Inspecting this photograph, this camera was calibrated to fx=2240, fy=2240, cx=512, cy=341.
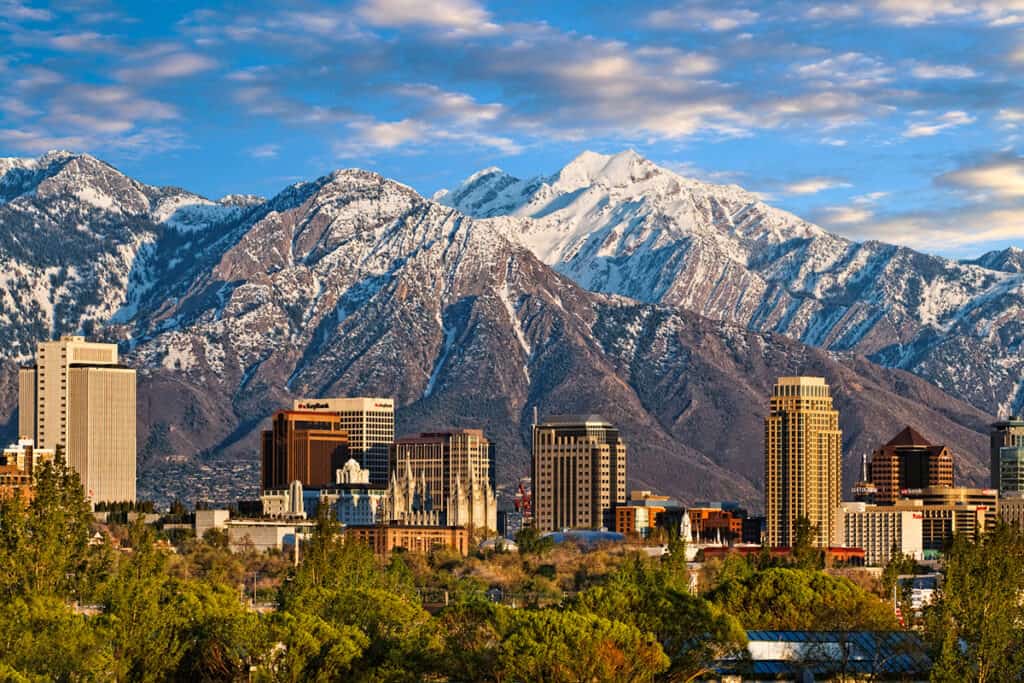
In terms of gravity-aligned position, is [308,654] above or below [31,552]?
below

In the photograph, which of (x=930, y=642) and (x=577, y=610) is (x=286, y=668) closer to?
(x=577, y=610)

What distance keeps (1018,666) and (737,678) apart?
2529 centimetres

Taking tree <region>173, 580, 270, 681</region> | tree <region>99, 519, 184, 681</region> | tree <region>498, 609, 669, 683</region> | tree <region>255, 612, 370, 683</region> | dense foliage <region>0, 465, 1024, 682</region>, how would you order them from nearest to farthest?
tree <region>498, 609, 669, 683</region>, dense foliage <region>0, 465, 1024, 682</region>, tree <region>255, 612, 370, 683</region>, tree <region>173, 580, 270, 681</region>, tree <region>99, 519, 184, 681</region>

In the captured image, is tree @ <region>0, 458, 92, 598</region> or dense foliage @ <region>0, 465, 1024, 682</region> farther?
tree @ <region>0, 458, 92, 598</region>

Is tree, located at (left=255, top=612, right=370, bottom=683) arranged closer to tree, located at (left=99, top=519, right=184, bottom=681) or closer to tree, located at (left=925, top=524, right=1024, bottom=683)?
tree, located at (left=99, top=519, right=184, bottom=681)

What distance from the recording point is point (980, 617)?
16812 centimetres

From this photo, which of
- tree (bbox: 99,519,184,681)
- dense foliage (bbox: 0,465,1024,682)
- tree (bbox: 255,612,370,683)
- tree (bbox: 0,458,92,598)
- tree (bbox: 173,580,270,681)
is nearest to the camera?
dense foliage (bbox: 0,465,1024,682)

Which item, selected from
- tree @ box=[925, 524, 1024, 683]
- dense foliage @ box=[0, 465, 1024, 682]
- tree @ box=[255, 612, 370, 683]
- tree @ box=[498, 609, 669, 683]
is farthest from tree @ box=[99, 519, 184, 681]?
tree @ box=[925, 524, 1024, 683]

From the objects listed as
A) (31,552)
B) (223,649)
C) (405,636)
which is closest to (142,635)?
(223,649)

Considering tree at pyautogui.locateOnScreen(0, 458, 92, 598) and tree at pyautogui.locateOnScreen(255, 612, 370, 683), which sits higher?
tree at pyautogui.locateOnScreen(0, 458, 92, 598)

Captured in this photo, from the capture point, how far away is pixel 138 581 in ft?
655

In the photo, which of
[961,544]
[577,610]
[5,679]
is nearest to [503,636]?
[577,610]

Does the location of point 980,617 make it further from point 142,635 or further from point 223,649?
point 142,635

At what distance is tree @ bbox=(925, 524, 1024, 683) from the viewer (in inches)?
6304
